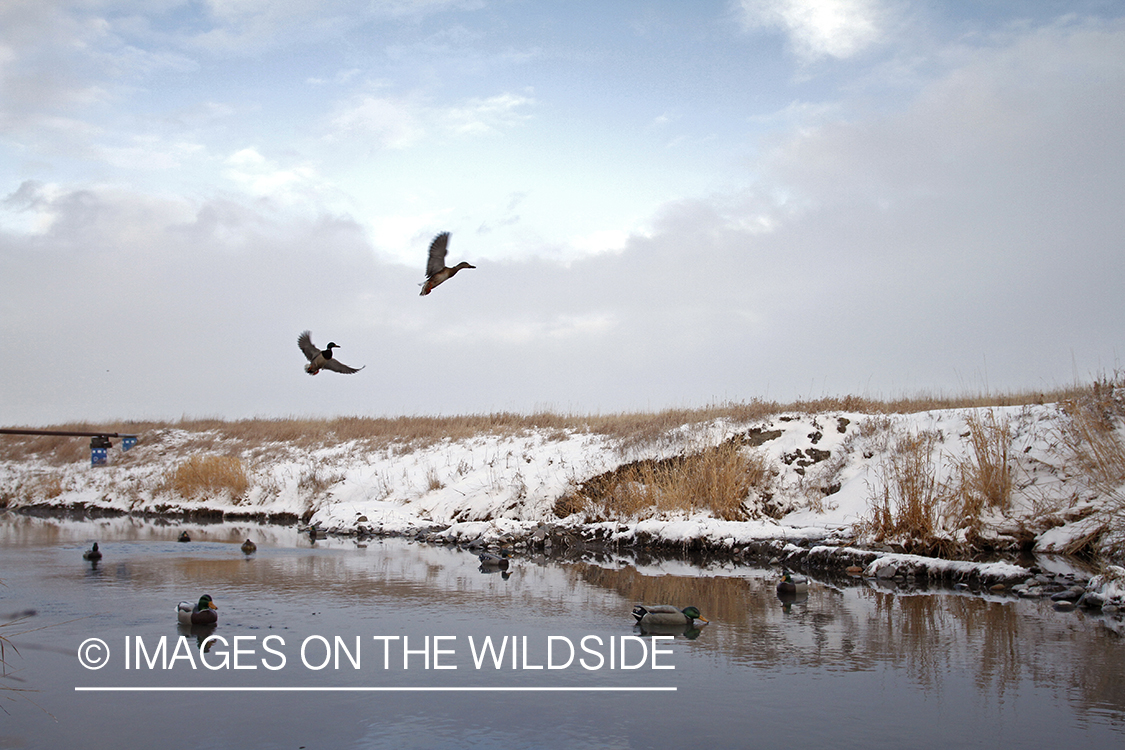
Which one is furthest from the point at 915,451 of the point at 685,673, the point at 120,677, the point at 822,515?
the point at 120,677

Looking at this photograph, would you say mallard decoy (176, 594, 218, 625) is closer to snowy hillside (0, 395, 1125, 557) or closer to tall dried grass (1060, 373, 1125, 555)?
snowy hillside (0, 395, 1125, 557)

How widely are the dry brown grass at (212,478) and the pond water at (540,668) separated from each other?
13.5 metres

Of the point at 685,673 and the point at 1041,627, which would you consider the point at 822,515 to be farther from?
the point at 685,673

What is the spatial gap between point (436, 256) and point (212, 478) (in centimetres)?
2080

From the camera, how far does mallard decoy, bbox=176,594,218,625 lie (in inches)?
369

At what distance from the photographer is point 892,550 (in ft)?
45.1

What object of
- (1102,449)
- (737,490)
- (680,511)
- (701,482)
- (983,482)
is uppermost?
(1102,449)

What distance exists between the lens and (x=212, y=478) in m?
26.9

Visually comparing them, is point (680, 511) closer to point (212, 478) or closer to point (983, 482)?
point (983, 482)

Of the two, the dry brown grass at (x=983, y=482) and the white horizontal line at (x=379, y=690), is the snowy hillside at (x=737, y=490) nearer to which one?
the dry brown grass at (x=983, y=482)

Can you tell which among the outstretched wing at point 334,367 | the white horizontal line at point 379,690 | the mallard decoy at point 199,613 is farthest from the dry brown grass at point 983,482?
the mallard decoy at point 199,613

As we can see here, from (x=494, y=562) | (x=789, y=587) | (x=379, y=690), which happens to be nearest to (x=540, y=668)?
(x=379, y=690)

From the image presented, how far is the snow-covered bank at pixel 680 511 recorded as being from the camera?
1355 cm

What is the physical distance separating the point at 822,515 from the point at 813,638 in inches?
Answer: 319
